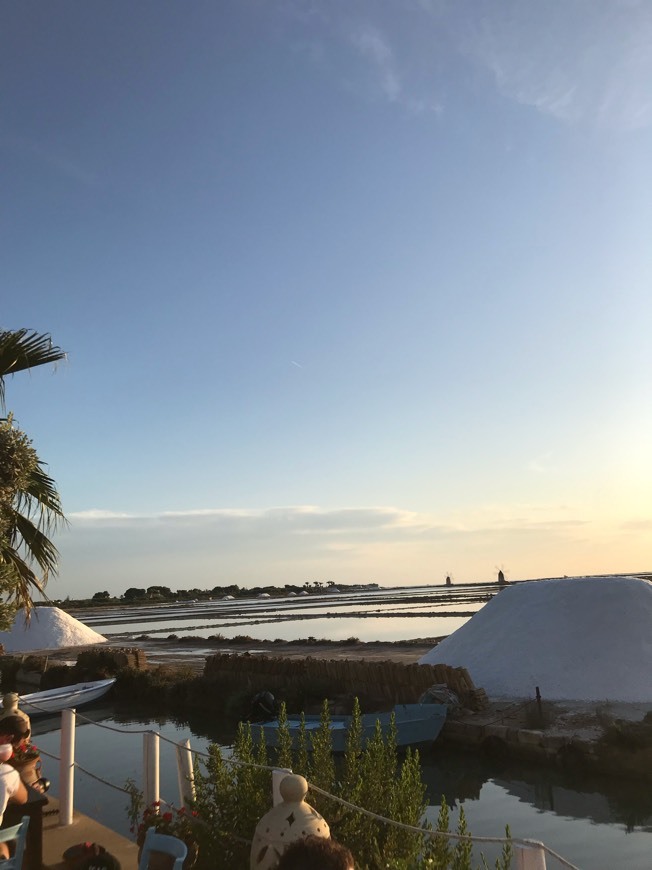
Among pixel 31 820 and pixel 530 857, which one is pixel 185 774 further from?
pixel 530 857

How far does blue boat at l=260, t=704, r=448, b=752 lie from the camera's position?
1566 cm

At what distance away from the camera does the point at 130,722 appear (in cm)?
2289

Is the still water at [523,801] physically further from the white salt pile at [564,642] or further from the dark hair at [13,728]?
the white salt pile at [564,642]

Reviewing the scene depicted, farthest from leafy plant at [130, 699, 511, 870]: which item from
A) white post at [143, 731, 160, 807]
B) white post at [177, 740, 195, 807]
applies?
white post at [143, 731, 160, 807]

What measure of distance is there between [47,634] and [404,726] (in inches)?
1348

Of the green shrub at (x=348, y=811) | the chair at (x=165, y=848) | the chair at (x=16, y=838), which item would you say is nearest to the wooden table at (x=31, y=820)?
the chair at (x=16, y=838)

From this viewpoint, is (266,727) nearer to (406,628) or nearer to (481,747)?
(481,747)

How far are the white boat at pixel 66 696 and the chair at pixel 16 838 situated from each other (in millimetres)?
19201

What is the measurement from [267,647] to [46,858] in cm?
3487

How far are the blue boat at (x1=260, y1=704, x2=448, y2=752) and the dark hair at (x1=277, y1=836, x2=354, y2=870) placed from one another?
40.9 ft

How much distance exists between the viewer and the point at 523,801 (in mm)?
13234

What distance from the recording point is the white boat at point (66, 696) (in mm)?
23203

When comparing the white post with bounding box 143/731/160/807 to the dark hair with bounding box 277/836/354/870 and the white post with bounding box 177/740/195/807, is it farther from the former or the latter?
the dark hair with bounding box 277/836/354/870

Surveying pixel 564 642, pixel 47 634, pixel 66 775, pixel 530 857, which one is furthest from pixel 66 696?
pixel 530 857
